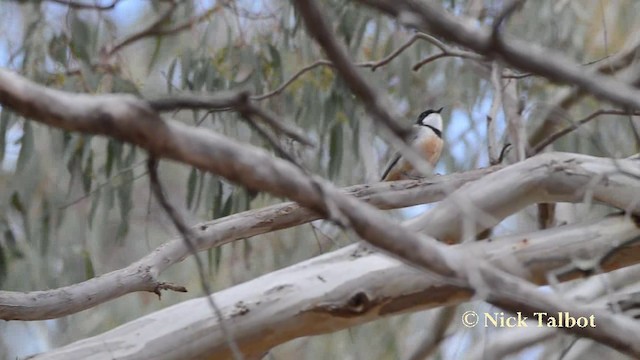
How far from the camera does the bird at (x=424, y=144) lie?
9.89 ft

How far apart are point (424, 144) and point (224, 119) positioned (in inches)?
28.5

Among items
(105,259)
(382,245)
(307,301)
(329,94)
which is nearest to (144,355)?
(307,301)

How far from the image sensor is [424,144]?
322 cm

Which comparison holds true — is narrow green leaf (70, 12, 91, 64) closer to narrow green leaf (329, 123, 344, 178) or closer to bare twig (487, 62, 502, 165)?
narrow green leaf (329, 123, 344, 178)

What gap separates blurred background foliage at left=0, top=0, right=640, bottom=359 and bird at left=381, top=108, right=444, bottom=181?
91 millimetres

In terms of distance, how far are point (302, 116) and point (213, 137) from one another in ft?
6.64

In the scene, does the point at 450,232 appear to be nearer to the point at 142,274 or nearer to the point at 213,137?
the point at 142,274

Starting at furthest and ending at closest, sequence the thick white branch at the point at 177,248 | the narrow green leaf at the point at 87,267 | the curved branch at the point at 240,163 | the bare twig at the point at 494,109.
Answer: the narrow green leaf at the point at 87,267, the bare twig at the point at 494,109, the thick white branch at the point at 177,248, the curved branch at the point at 240,163

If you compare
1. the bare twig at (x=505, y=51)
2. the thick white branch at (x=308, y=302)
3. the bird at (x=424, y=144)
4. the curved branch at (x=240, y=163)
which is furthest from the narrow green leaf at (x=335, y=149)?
the bare twig at (x=505, y=51)

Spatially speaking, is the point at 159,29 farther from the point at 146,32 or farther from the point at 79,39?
the point at 79,39

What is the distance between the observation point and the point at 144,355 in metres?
1.64

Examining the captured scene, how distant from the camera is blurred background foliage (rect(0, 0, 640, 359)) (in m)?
2.73

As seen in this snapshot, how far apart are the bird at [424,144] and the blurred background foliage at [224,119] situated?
0.30ft

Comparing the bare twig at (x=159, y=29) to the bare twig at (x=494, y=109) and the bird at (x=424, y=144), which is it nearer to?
the bird at (x=424, y=144)
